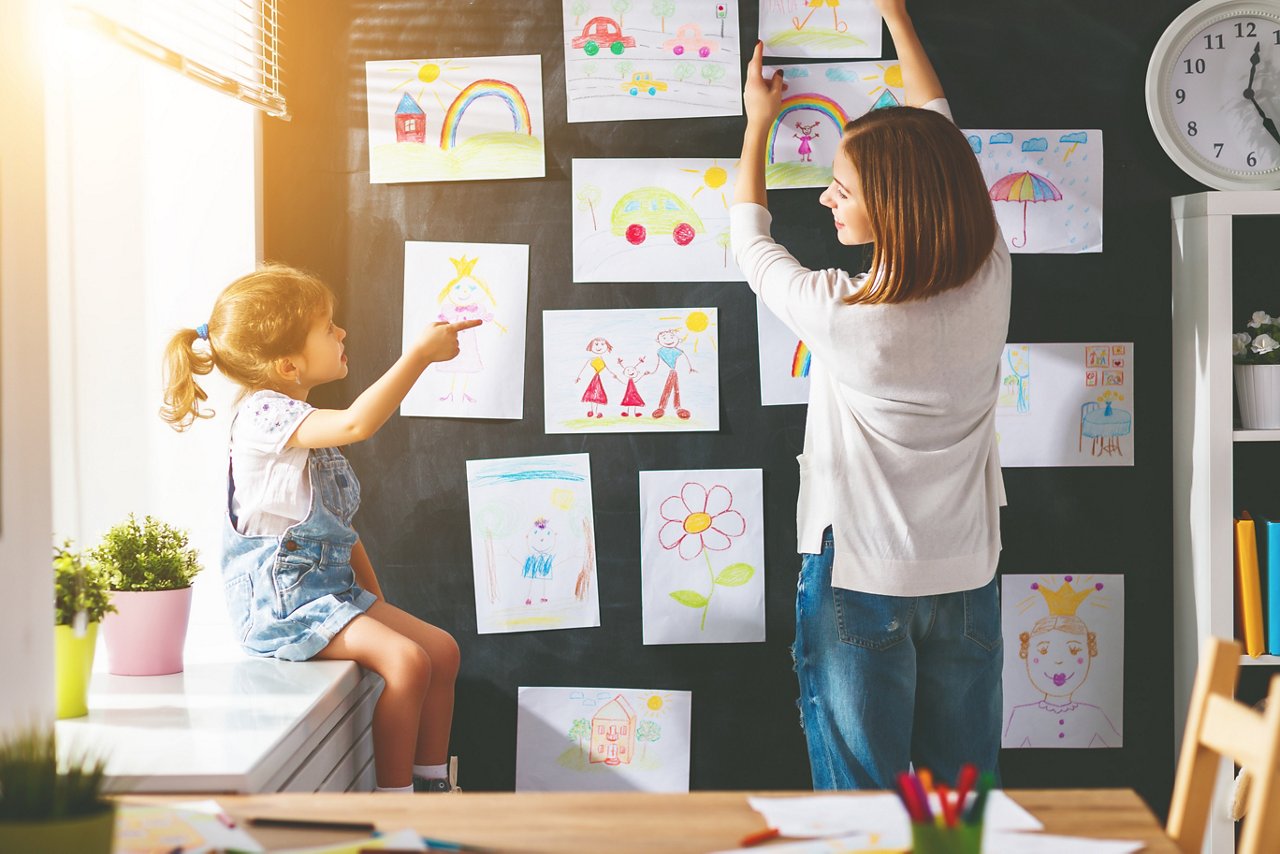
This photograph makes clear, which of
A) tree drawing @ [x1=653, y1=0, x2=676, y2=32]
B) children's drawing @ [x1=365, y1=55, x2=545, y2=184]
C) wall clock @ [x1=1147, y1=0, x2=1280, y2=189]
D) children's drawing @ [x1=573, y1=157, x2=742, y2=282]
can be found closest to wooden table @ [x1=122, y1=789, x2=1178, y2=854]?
Answer: children's drawing @ [x1=573, y1=157, x2=742, y2=282]

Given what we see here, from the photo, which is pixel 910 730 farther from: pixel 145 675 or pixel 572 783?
pixel 145 675

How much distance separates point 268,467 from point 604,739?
3.05 feet

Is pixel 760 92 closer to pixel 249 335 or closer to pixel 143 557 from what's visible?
pixel 249 335

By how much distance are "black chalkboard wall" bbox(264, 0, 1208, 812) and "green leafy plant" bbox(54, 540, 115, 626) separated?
Answer: 0.70 m

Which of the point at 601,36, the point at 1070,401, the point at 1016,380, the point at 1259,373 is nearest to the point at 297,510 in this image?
the point at 601,36

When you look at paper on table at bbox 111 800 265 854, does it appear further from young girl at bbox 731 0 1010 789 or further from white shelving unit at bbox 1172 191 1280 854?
white shelving unit at bbox 1172 191 1280 854

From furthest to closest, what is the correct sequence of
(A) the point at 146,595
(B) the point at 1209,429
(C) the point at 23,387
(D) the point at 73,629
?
(B) the point at 1209,429, (A) the point at 146,595, (D) the point at 73,629, (C) the point at 23,387

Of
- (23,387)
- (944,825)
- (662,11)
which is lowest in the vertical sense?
(944,825)

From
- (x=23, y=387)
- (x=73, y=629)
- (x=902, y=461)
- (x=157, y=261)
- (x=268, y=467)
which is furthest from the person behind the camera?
(x=157, y=261)

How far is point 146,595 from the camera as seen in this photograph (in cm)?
186

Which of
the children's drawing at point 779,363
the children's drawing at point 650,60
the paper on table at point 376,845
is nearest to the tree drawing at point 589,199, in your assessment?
the children's drawing at point 650,60

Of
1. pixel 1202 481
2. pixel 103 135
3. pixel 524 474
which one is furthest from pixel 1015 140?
pixel 103 135

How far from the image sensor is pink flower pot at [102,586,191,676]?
6.15 feet

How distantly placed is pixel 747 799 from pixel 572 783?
1211 mm
